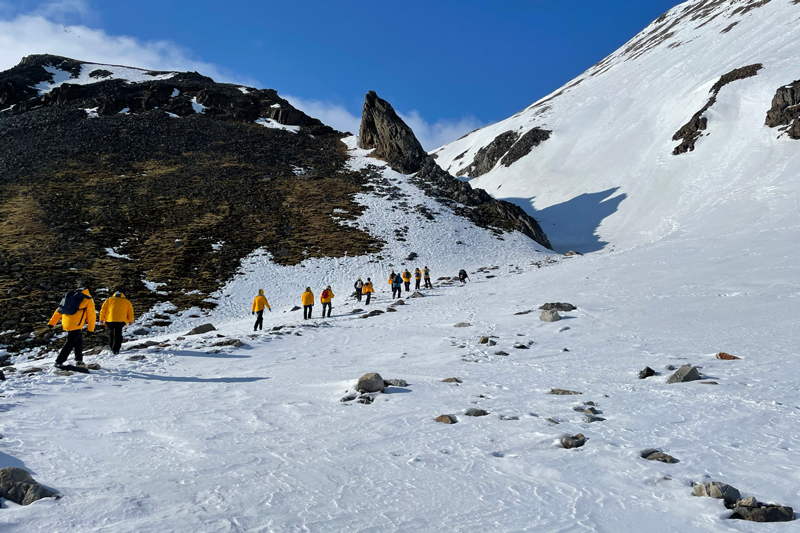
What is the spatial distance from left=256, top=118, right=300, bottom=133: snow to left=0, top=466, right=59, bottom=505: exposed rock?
68.5 meters

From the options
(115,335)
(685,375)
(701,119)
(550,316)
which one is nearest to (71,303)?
(115,335)

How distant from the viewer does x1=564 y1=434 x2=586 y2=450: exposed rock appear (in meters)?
6.18

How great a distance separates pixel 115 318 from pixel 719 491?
15458 millimetres

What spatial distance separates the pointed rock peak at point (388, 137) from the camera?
56.1 meters

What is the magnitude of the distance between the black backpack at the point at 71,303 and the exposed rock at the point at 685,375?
46.8 ft

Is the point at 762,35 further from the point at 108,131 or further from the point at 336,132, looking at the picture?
the point at 108,131

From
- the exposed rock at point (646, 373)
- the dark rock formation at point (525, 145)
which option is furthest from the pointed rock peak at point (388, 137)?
the exposed rock at point (646, 373)

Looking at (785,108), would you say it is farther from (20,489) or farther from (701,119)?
(20,489)

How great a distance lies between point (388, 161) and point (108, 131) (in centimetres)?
3638

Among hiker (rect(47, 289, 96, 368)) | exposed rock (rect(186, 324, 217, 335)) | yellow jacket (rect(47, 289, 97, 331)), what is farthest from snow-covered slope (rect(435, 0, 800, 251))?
hiker (rect(47, 289, 96, 368))

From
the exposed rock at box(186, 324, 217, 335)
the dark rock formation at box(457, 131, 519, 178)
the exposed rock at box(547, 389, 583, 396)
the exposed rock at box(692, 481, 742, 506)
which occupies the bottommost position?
the exposed rock at box(692, 481, 742, 506)

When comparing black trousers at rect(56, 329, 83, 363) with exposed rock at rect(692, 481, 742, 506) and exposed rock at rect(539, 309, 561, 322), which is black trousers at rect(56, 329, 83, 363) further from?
exposed rock at rect(539, 309, 561, 322)

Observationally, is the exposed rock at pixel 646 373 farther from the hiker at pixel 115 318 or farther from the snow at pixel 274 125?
the snow at pixel 274 125

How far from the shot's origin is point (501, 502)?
4.65m
